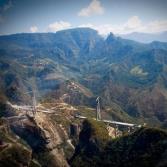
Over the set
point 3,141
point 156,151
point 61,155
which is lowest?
point 61,155

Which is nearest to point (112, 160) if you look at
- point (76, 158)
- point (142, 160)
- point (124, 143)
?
point (124, 143)

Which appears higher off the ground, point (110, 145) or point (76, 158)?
point (110, 145)

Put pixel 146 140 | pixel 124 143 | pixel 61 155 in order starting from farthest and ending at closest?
pixel 61 155, pixel 124 143, pixel 146 140

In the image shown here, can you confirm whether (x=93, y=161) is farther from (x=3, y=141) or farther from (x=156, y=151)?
(x=3, y=141)

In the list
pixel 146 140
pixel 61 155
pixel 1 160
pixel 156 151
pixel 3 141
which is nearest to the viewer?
pixel 156 151

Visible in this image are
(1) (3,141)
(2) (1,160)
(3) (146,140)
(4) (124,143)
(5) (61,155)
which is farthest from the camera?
(5) (61,155)

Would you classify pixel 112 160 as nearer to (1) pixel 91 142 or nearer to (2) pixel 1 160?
(1) pixel 91 142

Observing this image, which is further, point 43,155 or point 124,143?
point 43,155

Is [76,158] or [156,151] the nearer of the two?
[156,151]

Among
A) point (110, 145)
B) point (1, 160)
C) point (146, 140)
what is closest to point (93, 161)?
point (110, 145)
